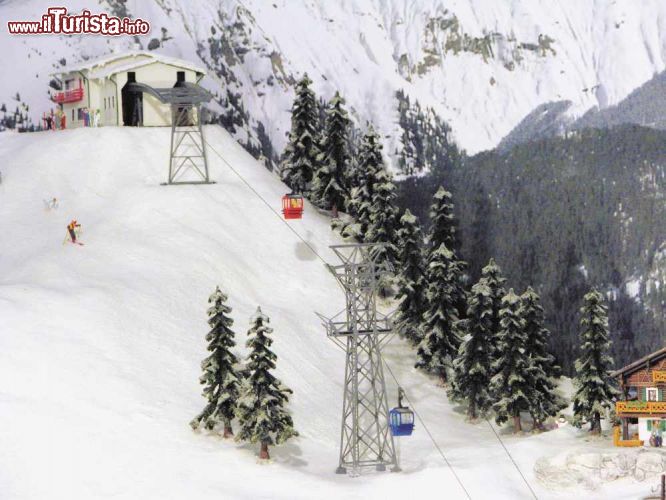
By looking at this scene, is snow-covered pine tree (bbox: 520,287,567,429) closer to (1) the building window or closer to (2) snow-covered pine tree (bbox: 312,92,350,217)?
(1) the building window

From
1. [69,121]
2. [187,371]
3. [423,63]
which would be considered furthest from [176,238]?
[423,63]

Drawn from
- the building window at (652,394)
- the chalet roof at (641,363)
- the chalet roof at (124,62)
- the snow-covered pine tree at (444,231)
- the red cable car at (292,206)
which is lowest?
the building window at (652,394)

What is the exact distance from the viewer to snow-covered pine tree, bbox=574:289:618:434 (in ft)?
298

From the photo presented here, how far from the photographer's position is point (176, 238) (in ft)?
344

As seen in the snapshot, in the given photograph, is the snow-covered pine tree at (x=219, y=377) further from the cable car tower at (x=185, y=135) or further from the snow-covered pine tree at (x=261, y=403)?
the cable car tower at (x=185, y=135)

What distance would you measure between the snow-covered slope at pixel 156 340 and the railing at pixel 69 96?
3.56 meters

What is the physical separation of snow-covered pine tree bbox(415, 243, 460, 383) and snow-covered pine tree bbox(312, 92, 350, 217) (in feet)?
49.7

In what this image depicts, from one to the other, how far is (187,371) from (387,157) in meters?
66.2

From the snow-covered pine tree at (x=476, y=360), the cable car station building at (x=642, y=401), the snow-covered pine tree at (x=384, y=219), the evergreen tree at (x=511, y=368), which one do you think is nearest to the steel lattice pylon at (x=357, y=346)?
the evergreen tree at (x=511, y=368)

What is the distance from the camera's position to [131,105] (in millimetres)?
124500

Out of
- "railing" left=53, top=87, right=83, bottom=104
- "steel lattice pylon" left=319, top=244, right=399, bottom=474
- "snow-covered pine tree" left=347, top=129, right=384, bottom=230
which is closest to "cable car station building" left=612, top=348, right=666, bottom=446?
"steel lattice pylon" left=319, top=244, right=399, bottom=474

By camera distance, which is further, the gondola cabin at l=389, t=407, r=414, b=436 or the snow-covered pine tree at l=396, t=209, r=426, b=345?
the snow-covered pine tree at l=396, t=209, r=426, b=345

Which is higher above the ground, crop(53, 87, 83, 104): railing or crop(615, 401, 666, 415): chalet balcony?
crop(53, 87, 83, 104): railing

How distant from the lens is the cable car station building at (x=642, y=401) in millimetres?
88188
